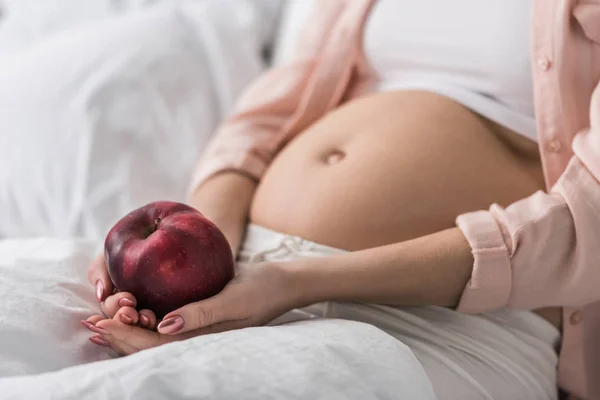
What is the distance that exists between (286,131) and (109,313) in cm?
48

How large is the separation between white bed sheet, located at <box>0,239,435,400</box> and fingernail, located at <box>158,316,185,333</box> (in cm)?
4

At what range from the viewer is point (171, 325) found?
654mm

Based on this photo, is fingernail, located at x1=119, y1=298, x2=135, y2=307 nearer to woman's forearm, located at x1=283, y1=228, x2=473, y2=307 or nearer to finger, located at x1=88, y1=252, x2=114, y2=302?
finger, located at x1=88, y1=252, x2=114, y2=302

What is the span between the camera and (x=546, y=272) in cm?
78

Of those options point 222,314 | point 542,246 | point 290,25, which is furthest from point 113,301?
point 290,25

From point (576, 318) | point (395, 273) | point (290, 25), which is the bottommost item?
point (576, 318)

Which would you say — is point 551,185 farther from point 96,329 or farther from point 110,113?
point 110,113

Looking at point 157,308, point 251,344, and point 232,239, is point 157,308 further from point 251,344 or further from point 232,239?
point 232,239

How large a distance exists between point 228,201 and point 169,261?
12.0 inches

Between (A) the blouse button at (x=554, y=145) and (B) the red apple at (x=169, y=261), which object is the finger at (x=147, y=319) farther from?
(A) the blouse button at (x=554, y=145)

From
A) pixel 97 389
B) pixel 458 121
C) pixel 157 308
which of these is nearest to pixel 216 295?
pixel 157 308

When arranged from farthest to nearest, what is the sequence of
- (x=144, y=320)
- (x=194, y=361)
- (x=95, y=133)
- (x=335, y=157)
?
1. (x=95, y=133)
2. (x=335, y=157)
3. (x=144, y=320)
4. (x=194, y=361)

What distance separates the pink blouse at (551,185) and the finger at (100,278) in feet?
1.01

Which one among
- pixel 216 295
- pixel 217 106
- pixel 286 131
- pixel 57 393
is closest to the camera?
pixel 57 393
